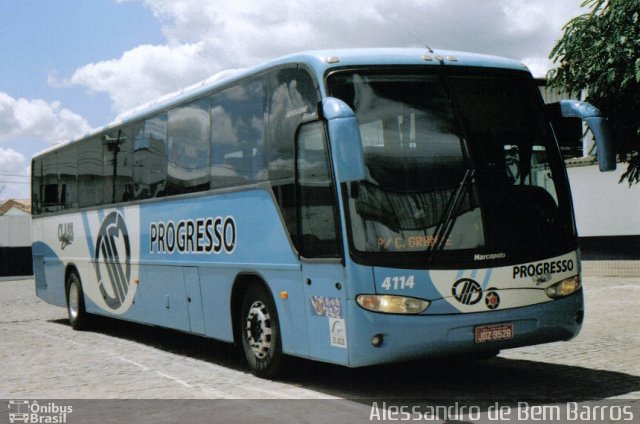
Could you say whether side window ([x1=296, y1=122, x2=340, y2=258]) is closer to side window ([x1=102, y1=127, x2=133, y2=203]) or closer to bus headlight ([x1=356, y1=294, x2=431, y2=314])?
bus headlight ([x1=356, y1=294, x2=431, y2=314])

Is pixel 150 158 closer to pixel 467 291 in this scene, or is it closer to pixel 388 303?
pixel 388 303

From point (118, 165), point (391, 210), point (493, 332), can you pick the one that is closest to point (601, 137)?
point (493, 332)

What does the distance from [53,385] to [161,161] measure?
3926mm

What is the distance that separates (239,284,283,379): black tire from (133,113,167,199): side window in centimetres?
301

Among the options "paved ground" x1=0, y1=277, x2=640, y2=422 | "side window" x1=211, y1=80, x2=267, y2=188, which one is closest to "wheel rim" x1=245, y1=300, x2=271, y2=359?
"paved ground" x1=0, y1=277, x2=640, y2=422

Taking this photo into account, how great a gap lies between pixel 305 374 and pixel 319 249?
212 centimetres

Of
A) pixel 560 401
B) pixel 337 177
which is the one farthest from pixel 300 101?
pixel 560 401

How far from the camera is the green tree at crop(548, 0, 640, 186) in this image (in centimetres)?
1251

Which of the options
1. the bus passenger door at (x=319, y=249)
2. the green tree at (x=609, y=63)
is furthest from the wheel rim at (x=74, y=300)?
the green tree at (x=609, y=63)

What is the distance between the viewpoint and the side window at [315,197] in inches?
330

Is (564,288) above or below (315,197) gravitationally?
below

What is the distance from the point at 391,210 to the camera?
26.4ft

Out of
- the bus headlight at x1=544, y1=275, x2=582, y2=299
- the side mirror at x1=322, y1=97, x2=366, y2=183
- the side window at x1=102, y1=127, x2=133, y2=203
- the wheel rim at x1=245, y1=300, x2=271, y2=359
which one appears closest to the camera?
the side mirror at x1=322, y1=97, x2=366, y2=183

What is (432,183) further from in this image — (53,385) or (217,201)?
(53,385)
